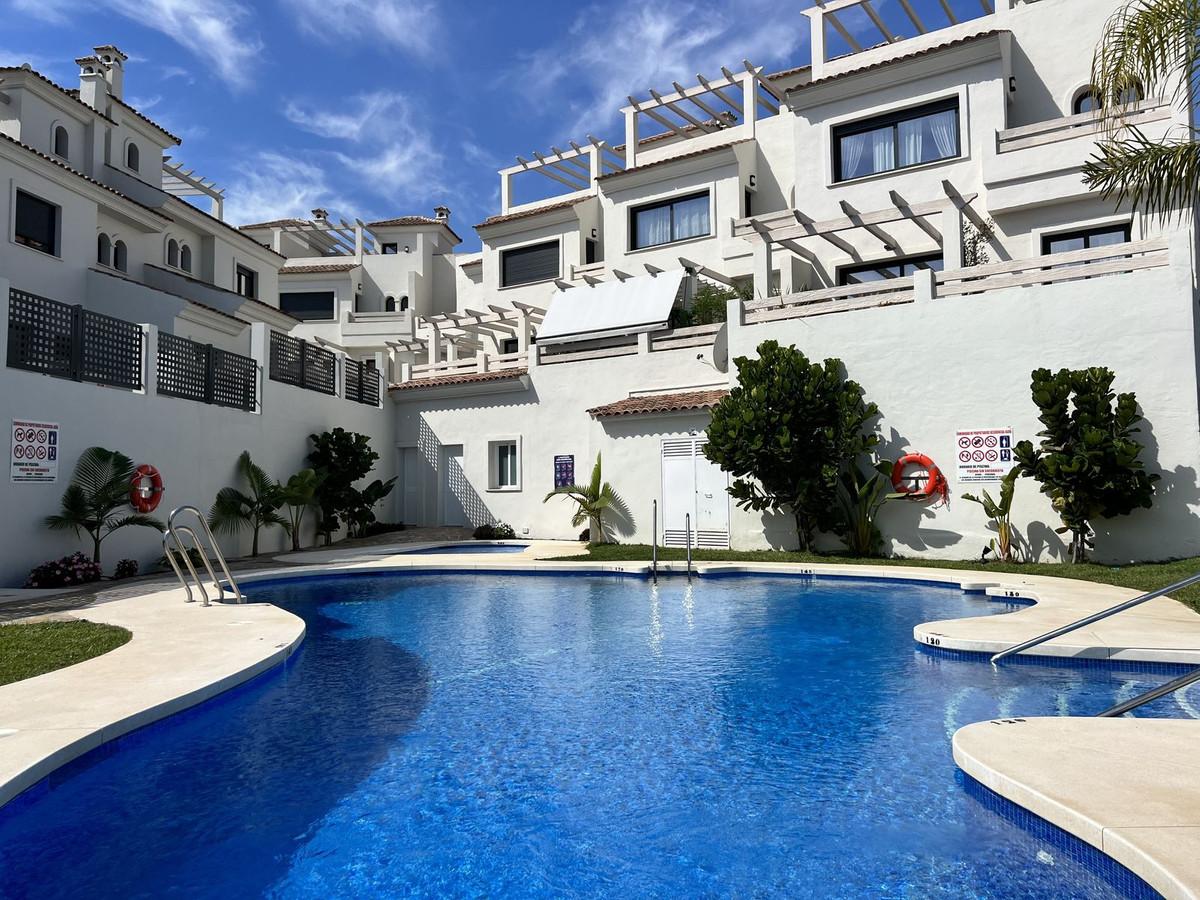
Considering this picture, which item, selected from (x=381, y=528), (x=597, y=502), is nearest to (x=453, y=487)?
(x=381, y=528)

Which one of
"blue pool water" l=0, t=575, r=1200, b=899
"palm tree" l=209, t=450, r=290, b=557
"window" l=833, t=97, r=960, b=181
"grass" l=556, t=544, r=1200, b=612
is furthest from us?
"window" l=833, t=97, r=960, b=181

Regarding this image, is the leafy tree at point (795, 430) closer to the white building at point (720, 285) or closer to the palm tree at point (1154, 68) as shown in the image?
the white building at point (720, 285)

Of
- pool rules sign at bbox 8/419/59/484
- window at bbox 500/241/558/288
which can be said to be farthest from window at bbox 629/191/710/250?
pool rules sign at bbox 8/419/59/484

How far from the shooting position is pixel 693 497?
20016 mm

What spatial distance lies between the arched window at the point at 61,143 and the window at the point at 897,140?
70.9ft

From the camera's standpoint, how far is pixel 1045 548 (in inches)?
630

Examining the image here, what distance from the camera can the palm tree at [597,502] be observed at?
21094mm

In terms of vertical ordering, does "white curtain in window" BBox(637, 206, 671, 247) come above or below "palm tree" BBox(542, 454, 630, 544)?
above

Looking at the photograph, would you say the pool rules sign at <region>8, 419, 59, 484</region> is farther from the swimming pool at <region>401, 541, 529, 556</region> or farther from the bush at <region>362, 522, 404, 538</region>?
the bush at <region>362, 522, 404, 538</region>

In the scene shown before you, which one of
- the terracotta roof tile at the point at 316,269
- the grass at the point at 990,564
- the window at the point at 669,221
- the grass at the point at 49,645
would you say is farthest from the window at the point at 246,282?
the grass at the point at 49,645

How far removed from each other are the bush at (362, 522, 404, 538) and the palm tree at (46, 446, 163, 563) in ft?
29.7

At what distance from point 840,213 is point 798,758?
1857cm

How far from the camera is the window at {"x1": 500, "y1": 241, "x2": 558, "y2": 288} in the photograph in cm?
2978

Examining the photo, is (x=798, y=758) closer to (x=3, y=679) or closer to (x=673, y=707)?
(x=673, y=707)
